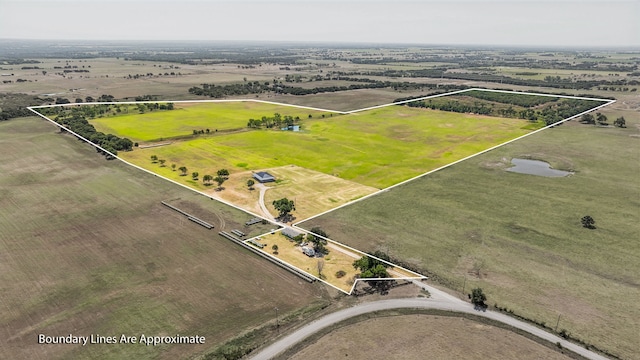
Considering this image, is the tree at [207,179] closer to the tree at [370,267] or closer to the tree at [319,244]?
the tree at [319,244]

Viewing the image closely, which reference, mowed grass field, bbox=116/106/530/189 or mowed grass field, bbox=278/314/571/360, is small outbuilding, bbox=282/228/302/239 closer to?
mowed grass field, bbox=278/314/571/360

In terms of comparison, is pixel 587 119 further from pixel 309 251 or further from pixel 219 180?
pixel 219 180

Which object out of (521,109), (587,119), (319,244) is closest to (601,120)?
(587,119)

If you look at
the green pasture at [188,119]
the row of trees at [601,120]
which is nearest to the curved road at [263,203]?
the green pasture at [188,119]

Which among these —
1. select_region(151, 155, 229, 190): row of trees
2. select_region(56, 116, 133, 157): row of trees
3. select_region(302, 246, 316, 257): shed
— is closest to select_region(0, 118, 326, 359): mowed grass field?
select_region(302, 246, 316, 257): shed

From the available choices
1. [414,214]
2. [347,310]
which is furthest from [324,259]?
[414,214]
